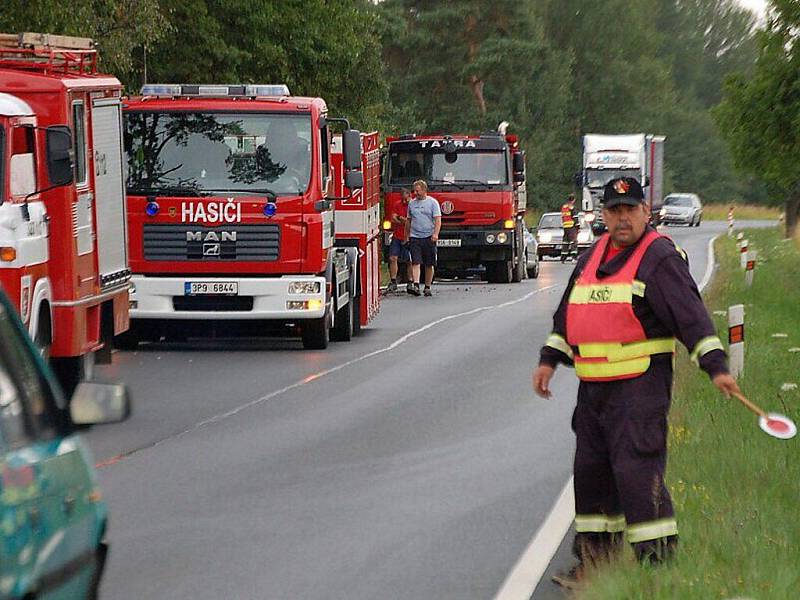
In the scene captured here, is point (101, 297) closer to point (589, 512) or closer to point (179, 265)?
point (179, 265)

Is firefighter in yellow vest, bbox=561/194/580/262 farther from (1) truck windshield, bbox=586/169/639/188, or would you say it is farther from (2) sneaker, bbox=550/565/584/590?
(2) sneaker, bbox=550/565/584/590

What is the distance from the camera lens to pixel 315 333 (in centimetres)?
2023

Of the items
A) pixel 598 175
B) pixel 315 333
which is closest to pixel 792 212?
pixel 598 175

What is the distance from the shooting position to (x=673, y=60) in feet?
459

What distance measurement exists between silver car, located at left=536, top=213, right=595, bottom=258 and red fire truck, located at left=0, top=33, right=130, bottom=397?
41.0 metres

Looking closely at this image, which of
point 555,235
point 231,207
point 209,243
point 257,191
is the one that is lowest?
point 555,235

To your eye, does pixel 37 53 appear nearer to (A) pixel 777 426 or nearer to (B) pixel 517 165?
(A) pixel 777 426

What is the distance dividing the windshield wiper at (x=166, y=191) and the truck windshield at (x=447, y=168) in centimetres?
1724

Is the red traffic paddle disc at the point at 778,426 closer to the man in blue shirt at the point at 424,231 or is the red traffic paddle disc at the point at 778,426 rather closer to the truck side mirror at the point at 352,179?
the truck side mirror at the point at 352,179

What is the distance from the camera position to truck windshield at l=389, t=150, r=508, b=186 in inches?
1457

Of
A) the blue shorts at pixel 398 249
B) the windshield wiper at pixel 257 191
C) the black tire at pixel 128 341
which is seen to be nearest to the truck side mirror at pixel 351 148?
the windshield wiper at pixel 257 191

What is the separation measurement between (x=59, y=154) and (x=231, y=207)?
6.26 m

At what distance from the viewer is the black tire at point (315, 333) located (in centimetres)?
2011

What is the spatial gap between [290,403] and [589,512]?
24.5ft
